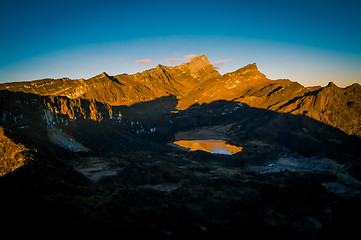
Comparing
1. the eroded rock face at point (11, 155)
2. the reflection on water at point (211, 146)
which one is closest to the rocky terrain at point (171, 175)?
the eroded rock face at point (11, 155)

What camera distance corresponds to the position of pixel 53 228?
24859 mm

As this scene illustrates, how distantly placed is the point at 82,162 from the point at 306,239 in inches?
2864

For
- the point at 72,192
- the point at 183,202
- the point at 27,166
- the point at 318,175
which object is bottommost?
the point at 318,175

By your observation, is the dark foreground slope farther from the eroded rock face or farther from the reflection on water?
the reflection on water

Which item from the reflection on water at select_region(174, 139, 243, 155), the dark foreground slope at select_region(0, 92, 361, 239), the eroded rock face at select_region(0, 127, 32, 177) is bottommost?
the reflection on water at select_region(174, 139, 243, 155)

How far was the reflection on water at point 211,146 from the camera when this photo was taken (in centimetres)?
13030

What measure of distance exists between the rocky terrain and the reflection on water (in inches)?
263

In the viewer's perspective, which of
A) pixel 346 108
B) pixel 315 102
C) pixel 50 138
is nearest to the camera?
pixel 50 138

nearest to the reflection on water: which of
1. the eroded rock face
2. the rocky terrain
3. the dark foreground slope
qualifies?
the rocky terrain

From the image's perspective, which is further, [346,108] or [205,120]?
[205,120]

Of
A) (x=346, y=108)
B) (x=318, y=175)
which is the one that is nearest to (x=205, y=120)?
(x=346, y=108)

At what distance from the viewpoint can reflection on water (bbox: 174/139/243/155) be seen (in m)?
130

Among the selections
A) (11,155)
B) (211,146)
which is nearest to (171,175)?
(11,155)

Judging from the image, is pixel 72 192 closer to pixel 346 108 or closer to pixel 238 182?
pixel 238 182
